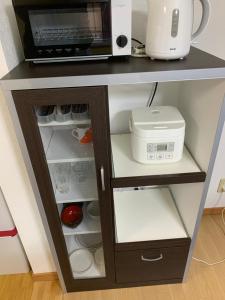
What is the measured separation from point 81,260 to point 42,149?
0.87 metres

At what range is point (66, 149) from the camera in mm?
1079

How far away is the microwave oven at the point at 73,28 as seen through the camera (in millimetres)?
801

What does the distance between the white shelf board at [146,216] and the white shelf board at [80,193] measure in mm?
319

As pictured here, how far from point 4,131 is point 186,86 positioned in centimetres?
88

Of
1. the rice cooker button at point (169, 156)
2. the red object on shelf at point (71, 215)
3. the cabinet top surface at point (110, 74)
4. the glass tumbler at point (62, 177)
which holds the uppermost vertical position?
the cabinet top surface at point (110, 74)

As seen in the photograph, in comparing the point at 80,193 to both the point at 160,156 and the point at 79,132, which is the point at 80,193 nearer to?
the point at 79,132

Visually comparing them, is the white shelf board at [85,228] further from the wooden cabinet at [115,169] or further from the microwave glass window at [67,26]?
the microwave glass window at [67,26]

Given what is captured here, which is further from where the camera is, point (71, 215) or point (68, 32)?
point (71, 215)

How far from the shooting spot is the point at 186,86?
117 cm

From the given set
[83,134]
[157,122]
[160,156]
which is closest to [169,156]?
[160,156]

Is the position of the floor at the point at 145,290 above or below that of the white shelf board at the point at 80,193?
below

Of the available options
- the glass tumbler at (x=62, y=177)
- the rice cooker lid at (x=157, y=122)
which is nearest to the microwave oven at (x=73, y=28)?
the rice cooker lid at (x=157, y=122)

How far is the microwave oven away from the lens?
80 cm

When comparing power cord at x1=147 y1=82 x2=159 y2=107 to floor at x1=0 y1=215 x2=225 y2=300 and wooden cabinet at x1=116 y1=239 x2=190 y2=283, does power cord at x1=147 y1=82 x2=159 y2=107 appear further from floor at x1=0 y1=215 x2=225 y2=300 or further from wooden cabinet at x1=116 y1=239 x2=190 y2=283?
floor at x1=0 y1=215 x2=225 y2=300
